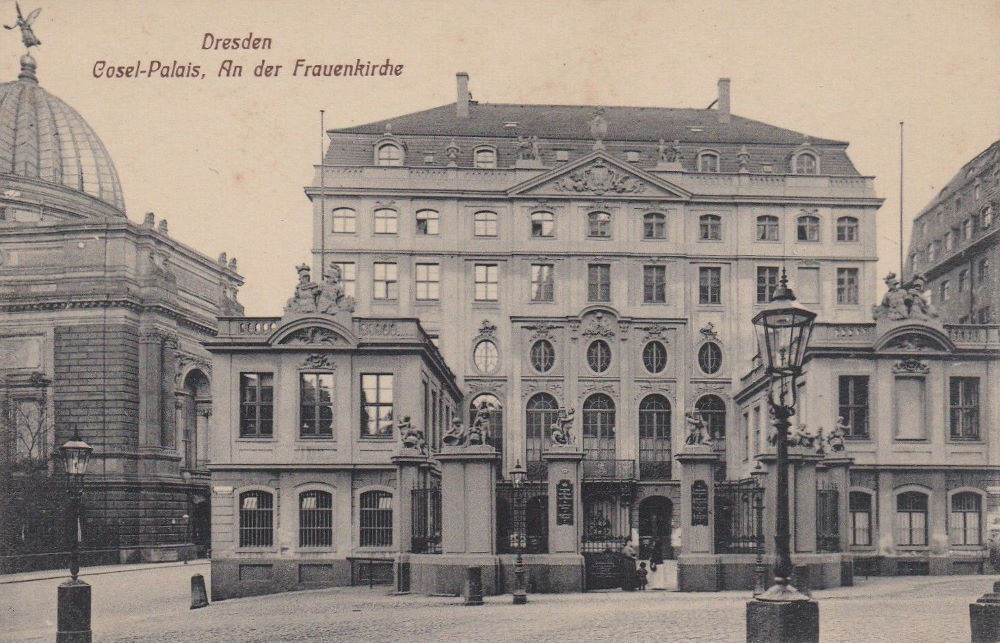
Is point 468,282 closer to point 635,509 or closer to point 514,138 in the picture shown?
point 514,138

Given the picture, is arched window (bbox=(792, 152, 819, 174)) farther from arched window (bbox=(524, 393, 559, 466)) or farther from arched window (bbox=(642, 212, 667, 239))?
arched window (bbox=(524, 393, 559, 466))

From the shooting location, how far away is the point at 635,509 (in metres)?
51.1

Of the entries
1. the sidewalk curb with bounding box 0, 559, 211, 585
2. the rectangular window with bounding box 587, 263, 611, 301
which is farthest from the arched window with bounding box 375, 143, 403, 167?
the sidewalk curb with bounding box 0, 559, 211, 585

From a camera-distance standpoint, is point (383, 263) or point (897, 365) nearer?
point (897, 365)

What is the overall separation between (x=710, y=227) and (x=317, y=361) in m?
24.1

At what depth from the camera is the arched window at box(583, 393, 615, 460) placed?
52438mm

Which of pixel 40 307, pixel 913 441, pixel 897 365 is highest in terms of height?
pixel 40 307

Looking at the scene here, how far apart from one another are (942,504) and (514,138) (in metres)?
26.2

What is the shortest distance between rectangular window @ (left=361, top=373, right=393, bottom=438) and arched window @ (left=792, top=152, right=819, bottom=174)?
2694 cm

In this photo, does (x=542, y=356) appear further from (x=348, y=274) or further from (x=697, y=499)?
(x=697, y=499)

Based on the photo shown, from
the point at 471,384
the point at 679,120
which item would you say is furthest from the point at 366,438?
the point at 679,120

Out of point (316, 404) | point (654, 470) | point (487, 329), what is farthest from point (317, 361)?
point (654, 470)

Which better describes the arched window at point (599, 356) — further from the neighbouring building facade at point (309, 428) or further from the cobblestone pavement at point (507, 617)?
the cobblestone pavement at point (507, 617)

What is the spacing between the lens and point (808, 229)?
54281 millimetres
